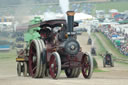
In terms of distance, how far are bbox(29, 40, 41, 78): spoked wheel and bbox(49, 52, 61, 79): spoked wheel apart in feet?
1.92

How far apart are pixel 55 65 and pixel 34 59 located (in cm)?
175

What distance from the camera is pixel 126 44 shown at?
144ft

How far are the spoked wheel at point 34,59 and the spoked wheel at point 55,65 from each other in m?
0.58

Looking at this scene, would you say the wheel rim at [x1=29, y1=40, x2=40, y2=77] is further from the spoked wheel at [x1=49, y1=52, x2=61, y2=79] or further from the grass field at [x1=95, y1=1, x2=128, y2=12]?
the grass field at [x1=95, y1=1, x2=128, y2=12]

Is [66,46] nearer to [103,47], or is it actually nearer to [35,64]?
[35,64]

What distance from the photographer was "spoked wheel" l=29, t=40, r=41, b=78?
1562cm

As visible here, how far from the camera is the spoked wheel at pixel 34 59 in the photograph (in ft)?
51.2

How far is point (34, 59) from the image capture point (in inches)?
650

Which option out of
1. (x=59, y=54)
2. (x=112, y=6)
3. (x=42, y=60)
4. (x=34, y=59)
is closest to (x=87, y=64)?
(x=59, y=54)

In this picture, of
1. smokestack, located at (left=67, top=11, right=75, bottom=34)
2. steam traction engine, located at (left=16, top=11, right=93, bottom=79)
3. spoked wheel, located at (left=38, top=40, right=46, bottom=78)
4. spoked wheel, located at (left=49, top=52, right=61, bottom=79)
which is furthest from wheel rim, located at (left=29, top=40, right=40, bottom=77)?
smokestack, located at (left=67, top=11, right=75, bottom=34)

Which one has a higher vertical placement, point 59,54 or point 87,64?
point 59,54

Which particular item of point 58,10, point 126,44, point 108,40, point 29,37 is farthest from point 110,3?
point 29,37

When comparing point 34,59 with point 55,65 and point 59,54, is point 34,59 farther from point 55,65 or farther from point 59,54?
point 55,65

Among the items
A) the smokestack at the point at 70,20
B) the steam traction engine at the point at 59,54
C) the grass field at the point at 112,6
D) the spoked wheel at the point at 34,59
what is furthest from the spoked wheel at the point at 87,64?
the grass field at the point at 112,6
